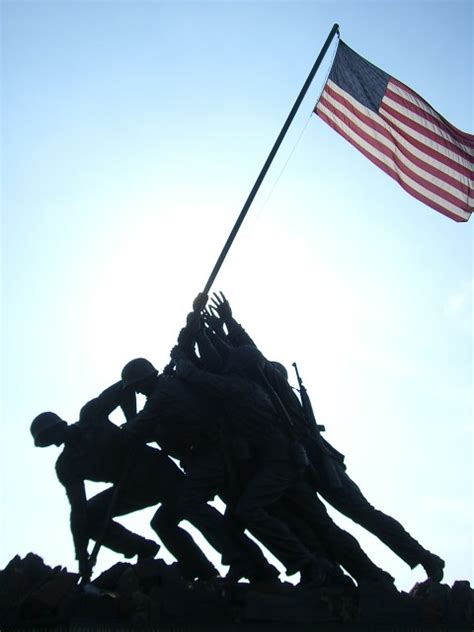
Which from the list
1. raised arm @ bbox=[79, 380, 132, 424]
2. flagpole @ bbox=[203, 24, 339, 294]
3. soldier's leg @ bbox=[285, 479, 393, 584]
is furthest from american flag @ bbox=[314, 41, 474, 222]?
raised arm @ bbox=[79, 380, 132, 424]

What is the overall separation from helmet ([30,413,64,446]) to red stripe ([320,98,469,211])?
232 inches

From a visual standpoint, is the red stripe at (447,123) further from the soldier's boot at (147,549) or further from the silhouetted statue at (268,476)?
the soldier's boot at (147,549)

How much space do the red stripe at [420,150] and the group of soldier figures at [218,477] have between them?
3.85 m

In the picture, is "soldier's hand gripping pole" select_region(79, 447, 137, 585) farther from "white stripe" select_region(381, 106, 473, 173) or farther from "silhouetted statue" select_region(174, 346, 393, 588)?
"white stripe" select_region(381, 106, 473, 173)

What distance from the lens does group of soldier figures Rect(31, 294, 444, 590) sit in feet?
41.4

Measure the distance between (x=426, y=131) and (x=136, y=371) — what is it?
559 cm

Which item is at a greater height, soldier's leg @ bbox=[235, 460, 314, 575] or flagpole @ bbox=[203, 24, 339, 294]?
flagpole @ bbox=[203, 24, 339, 294]

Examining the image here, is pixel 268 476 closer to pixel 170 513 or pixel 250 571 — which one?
pixel 250 571

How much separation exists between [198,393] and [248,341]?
1.34 meters

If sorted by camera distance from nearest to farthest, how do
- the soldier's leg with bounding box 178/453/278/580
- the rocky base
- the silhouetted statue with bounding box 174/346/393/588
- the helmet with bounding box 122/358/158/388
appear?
the rocky base, the soldier's leg with bounding box 178/453/278/580, the silhouetted statue with bounding box 174/346/393/588, the helmet with bounding box 122/358/158/388

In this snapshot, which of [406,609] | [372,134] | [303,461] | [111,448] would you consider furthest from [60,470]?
[372,134]

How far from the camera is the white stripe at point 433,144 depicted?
49.7 feet

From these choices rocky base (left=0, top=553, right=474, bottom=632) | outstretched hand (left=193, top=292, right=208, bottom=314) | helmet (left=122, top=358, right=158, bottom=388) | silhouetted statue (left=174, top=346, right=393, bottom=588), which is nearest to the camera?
rocky base (left=0, top=553, right=474, bottom=632)

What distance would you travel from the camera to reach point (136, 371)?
13445 millimetres
